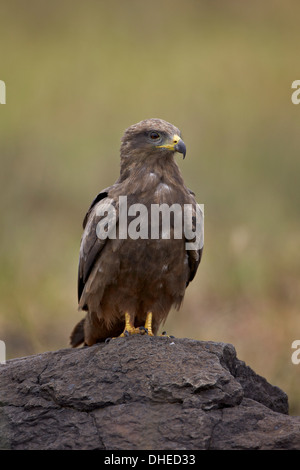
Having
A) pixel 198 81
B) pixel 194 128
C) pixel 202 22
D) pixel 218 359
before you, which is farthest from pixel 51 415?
pixel 202 22

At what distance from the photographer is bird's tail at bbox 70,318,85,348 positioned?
7184mm

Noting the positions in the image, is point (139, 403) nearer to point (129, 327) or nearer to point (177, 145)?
point (129, 327)

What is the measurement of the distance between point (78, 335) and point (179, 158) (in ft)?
21.0

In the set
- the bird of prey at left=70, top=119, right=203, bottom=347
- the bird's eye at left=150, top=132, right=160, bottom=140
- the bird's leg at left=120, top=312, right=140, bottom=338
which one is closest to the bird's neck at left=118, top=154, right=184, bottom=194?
the bird of prey at left=70, top=119, right=203, bottom=347

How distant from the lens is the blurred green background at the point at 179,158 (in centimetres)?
1041

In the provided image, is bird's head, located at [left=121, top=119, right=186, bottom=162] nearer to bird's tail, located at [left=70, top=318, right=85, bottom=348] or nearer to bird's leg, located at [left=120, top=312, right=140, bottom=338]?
bird's leg, located at [left=120, top=312, right=140, bottom=338]

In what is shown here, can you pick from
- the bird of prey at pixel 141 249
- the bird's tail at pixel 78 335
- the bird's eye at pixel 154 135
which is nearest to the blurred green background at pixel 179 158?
the bird's tail at pixel 78 335

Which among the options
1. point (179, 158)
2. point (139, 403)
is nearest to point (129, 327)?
point (139, 403)

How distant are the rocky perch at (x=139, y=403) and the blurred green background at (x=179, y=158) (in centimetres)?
213

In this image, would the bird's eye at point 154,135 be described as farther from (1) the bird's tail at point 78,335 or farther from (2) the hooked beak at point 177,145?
(1) the bird's tail at point 78,335

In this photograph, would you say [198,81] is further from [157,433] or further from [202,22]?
[157,433]

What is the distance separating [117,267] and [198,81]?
10.6 m

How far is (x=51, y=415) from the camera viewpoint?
533cm

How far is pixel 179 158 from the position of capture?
1321cm
